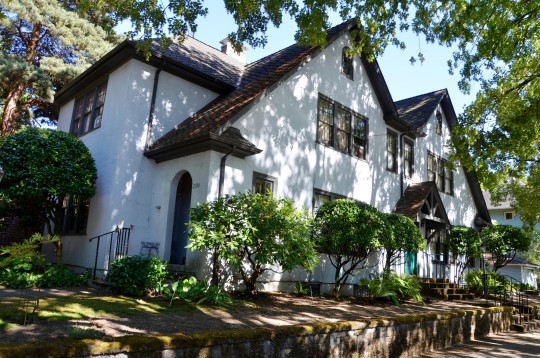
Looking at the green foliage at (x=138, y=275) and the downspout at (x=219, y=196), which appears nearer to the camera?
the green foliage at (x=138, y=275)

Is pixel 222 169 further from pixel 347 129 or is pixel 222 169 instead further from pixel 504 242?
pixel 504 242

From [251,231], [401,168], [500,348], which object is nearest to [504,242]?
[401,168]

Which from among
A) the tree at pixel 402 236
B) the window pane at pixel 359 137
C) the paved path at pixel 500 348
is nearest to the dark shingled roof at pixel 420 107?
the window pane at pixel 359 137

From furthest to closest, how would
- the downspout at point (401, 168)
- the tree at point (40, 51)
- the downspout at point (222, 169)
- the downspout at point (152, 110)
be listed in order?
the tree at point (40, 51) < the downspout at point (401, 168) < the downspout at point (152, 110) < the downspout at point (222, 169)

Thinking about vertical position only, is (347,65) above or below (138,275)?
above

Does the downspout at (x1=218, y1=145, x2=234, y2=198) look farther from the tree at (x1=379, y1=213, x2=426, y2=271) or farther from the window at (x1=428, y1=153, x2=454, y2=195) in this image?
the window at (x1=428, y1=153, x2=454, y2=195)

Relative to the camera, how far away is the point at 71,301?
7586mm

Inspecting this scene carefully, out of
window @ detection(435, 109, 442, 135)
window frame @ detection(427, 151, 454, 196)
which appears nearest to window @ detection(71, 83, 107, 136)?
window frame @ detection(427, 151, 454, 196)

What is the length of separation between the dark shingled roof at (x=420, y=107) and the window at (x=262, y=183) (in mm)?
9593

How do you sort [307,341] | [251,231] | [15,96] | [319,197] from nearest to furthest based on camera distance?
[307,341] < [251,231] < [319,197] < [15,96]

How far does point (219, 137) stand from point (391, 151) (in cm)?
940

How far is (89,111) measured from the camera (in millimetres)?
13883

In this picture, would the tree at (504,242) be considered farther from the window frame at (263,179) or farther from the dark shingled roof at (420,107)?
the window frame at (263,179)

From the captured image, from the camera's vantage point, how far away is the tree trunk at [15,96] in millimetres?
19031
